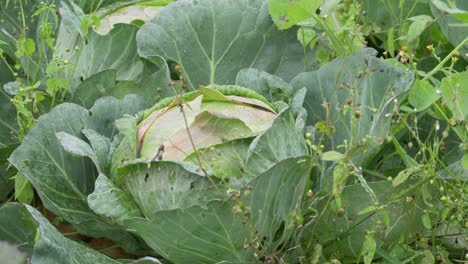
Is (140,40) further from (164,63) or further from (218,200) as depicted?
(218,200)

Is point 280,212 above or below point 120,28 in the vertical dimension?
below

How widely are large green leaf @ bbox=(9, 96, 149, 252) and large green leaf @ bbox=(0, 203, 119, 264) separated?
0.08 m

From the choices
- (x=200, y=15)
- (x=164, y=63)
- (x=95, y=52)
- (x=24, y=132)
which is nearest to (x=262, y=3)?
(x=200, y=15)

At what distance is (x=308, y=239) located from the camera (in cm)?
199

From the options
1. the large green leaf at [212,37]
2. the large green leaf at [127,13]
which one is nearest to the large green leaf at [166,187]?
the large green leaf at [212,37]

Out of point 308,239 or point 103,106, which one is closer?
point 308,239

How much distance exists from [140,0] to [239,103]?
75 cm

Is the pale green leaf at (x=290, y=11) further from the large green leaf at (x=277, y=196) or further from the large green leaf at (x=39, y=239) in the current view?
the large green leaf at (x=39, y=239)

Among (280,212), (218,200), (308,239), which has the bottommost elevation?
(308,239)

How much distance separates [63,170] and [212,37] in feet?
1.87

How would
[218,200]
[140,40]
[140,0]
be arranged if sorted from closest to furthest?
1. [218,200]
2. [140,40]
3. [140,0]

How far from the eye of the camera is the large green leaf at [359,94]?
6.30 ft

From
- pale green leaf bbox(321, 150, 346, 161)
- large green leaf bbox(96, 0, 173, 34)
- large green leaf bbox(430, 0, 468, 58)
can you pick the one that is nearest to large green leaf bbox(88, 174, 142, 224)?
pale green leaf bbox(321, 150, 346, 161)

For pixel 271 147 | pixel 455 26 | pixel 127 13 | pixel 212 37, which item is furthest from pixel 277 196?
pixel 127 13
